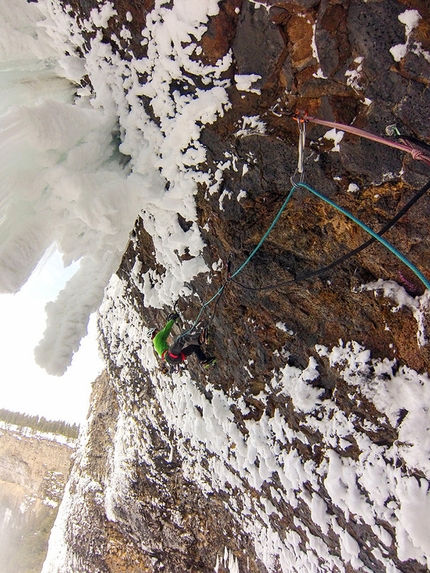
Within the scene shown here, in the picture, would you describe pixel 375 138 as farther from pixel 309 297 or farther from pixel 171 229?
pixel 171 229

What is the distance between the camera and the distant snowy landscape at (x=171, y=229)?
2480 mm

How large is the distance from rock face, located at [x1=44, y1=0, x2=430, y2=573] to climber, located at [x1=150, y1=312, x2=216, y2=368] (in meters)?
0.15

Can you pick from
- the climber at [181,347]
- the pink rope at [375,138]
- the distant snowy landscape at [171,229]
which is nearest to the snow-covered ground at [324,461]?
the distant snowy landscape at [171,229]

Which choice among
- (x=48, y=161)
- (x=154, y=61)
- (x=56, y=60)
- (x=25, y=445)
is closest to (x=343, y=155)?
(x=154, y=61)

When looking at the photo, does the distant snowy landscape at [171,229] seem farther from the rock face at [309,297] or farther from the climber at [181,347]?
the climber at [181,347]

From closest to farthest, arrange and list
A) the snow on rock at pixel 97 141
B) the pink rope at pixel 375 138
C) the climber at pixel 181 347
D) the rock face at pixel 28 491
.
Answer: the pink rope at pixel 375 138 < the snow on rock at pixel 97 141 < the climber at pixel 181 347 < the rock face at pixel 28 491

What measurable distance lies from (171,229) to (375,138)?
2.06m

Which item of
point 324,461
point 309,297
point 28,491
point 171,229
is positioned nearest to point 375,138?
point 309,297

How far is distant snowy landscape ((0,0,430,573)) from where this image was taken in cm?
248

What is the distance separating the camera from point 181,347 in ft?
12.3

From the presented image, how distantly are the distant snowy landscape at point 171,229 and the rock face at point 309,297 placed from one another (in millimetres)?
21

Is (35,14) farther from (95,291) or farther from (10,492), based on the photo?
(10,492)

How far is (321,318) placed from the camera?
118 inches

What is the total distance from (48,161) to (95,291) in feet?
4.86
